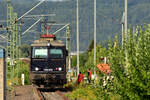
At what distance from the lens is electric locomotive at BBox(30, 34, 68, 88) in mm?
32688

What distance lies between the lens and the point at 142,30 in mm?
14219

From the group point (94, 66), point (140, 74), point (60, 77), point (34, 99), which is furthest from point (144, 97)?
point (60, 77)

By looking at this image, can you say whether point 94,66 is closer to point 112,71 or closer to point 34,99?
point 112,71

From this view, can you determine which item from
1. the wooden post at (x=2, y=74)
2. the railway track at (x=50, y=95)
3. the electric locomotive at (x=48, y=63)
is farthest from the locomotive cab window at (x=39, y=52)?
the wooden post at (x=2, y=74)

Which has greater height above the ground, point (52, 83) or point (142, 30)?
point (142, 30)

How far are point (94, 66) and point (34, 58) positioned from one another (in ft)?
53.4

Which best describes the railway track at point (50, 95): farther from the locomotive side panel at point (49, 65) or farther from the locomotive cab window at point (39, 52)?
the locomotive cab window at point (39, 52)

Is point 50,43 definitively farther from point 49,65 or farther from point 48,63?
point 49,65

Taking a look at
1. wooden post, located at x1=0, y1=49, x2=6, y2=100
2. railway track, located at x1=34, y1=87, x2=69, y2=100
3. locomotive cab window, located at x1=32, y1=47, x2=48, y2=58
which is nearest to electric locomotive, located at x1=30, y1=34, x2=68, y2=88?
locomotive cab window, located at x1=32, y1=47, x2=48, y2=58

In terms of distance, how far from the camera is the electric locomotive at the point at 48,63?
3269cm

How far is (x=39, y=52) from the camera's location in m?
33.5

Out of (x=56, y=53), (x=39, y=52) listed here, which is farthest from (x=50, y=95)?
(x=39, y=52)

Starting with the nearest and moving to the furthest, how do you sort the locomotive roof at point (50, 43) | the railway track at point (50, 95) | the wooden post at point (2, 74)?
the wooden post at point (2, 74) < the railway track at point (50, 95) < the locomotive roof at point (50, 43)

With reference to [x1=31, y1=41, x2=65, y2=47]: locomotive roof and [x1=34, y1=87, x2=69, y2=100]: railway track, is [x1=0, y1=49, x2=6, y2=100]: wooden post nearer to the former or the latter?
[x1=34, y1=87, x2=69, y2=100]: railway track
